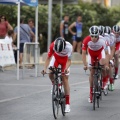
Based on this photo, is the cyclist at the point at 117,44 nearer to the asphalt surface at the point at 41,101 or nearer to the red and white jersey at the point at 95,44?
the asphalt surface at the point at 41,101

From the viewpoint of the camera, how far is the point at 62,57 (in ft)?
44.8

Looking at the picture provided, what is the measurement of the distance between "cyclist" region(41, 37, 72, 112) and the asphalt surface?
1.85 feet

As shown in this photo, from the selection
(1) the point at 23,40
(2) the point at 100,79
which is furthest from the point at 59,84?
(1) the point at 23,40

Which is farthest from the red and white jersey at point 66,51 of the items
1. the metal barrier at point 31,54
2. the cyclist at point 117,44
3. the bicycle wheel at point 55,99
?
the metal barrier at point 31,54

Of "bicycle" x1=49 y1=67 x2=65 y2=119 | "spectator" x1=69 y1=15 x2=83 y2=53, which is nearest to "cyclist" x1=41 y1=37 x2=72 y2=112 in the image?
"bicycle" x1=49 y1=67 x2=65 y2=119

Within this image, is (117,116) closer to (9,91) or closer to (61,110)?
(61,110)

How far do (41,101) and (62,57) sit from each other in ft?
7.99

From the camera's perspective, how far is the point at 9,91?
1800 centimetres

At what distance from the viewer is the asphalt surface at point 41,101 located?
1336 cm

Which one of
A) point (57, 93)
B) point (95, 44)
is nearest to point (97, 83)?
point (95, 44)

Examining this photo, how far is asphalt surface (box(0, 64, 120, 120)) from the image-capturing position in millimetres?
13359

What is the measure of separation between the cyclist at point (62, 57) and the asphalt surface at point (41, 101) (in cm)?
56

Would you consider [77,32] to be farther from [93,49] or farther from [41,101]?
[93,49]

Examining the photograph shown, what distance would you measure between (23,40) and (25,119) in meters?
12.4
